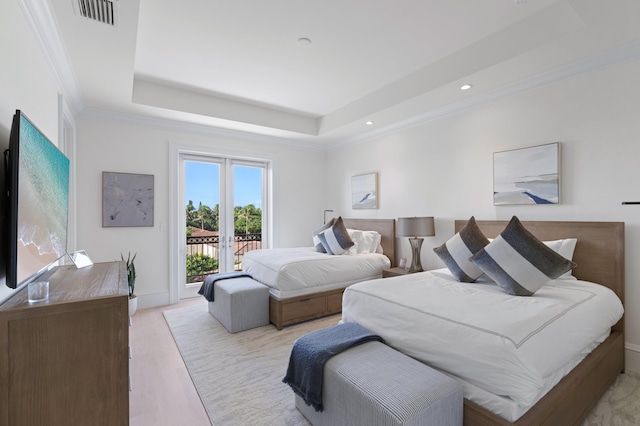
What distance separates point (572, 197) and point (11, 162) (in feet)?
13.2

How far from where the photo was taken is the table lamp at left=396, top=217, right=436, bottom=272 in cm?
380

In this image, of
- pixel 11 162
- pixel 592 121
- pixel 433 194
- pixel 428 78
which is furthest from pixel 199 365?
pixel 592 121

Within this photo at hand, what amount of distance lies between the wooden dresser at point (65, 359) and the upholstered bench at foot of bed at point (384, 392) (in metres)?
1.02

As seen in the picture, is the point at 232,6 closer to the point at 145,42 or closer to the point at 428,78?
the point at 145,42

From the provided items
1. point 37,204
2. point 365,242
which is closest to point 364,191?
point 365,242

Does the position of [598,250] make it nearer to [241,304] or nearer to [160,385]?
[241,304]

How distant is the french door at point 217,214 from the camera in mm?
4719

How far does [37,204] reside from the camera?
62.4 inches

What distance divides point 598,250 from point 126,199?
17.3 feet

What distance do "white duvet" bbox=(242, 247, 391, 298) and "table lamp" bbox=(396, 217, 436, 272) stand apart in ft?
1.76

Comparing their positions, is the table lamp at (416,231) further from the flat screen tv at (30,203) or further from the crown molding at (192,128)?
the flat screen tv at (30,203)

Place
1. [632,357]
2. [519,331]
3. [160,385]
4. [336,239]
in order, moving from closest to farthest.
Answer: [519,331] → [160,385] → [632,357] → [336,239]

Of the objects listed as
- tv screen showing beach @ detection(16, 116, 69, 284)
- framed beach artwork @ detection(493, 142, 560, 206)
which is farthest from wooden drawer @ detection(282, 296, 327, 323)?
framed beach artwork @ detection(493, 142, 560, 206)

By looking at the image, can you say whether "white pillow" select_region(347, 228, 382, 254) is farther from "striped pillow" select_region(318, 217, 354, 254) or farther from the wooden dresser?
the wooden dresser
